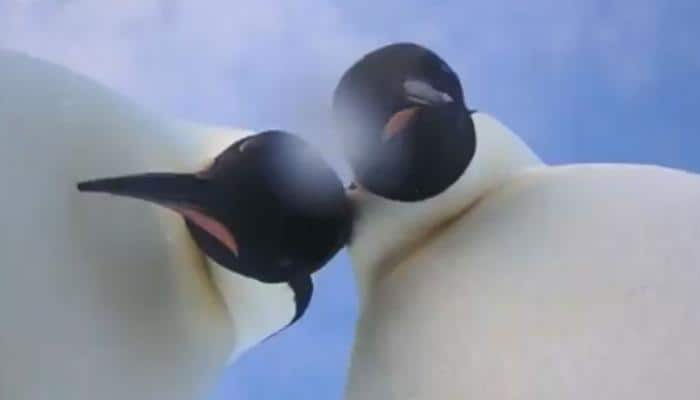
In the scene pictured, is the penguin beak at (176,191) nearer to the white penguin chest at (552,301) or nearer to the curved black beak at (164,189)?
the curved black beak at (164,189)

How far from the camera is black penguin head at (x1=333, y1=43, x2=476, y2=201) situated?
651 millimetres

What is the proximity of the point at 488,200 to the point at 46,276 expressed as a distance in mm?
277

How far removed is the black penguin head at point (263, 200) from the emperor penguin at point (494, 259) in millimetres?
29

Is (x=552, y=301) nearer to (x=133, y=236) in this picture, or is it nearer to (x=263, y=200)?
(x=263, y=200)

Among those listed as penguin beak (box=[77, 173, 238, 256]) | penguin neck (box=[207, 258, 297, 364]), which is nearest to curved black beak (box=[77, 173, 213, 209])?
penguin beak (box=[77, 173, 238, 256])

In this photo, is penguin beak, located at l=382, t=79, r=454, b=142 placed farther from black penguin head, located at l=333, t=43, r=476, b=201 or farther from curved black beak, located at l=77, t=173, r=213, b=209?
curved black beak, located at l=77, t=173, r=213, b=209

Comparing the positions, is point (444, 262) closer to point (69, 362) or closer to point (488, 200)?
point (488, 200)

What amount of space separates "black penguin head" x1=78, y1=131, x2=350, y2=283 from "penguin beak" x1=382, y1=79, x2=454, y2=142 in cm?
6

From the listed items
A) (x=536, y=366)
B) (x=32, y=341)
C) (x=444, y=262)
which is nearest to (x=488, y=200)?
(x=444, y=262)

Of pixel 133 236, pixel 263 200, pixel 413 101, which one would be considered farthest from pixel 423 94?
pixel 133 236

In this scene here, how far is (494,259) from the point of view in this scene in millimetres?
637

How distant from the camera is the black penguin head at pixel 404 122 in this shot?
25.6 inches

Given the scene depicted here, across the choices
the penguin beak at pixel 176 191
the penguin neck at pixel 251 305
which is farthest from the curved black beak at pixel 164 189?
the penguin neck at pixel 251 305

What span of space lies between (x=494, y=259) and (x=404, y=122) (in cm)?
9
